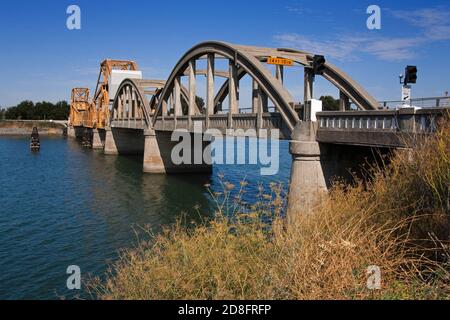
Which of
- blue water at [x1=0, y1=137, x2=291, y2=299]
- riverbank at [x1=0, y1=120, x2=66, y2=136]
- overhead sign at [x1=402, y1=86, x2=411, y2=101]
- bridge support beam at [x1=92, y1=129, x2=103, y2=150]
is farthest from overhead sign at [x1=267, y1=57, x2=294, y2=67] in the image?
riverbank at [x1=0, y1=120, x2=66, y2=136]

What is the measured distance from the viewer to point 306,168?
1950cm

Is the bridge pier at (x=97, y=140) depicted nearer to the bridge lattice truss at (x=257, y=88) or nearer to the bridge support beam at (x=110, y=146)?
the bridge support beam at (x=110, y=146)

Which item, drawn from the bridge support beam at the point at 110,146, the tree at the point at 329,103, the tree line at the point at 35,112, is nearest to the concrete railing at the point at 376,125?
the tree at the point at 329,103

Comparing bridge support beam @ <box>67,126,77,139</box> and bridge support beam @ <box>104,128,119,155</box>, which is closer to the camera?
bridge support beam @ <box>104,128,119,155</box>

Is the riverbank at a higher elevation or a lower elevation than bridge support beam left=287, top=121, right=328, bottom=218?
higher

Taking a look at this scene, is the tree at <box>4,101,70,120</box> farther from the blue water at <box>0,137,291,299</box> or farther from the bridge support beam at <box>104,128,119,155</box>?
the blue water at <box>0,137,291,299</box>

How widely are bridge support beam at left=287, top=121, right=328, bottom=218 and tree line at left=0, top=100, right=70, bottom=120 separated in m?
164

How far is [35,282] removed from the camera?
14258mm

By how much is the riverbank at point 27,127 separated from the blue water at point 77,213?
96.7 m

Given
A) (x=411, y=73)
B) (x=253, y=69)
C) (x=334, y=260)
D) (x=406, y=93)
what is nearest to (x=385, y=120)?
(x=406, y=93)

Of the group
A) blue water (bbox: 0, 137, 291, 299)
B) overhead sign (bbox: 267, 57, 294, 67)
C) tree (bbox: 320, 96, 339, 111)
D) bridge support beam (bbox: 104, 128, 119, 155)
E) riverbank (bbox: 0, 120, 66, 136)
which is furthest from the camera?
riverbank (bbox: 0, 120, 66, 136)

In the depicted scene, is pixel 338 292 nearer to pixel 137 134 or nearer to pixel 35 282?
pixel 35 282

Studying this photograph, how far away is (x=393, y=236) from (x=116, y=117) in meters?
67.3

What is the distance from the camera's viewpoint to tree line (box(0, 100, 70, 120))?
167 meters
